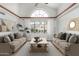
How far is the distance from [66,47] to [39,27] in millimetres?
655

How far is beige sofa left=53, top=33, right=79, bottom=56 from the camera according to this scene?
2.06 m

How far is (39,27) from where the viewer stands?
225 cm

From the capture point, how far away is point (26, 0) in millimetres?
1650

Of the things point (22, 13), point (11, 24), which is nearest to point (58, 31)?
point (22, 13)

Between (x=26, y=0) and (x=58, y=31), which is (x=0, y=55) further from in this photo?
(x=58, y=31)

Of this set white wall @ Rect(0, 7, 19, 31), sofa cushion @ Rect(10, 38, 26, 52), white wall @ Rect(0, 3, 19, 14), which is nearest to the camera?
white wall @ Rect(0, 3, 19, 14)

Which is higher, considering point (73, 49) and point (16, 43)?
point (16, 43)

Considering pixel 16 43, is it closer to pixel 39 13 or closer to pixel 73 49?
pixel 39 13

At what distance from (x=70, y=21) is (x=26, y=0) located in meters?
1.07

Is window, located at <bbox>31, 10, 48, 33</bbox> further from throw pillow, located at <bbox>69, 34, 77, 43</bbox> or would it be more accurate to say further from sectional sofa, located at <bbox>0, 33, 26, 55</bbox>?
throw pillow, located at <bbox>69, 34, 77, 43</bbox>

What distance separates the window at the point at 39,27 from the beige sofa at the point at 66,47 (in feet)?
1.05

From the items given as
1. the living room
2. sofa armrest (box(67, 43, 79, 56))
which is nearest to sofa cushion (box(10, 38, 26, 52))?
the living room

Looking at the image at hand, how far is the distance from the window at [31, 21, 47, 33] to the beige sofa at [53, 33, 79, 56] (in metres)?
0.32

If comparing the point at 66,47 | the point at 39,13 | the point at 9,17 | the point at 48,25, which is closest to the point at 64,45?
the point at 66,47
